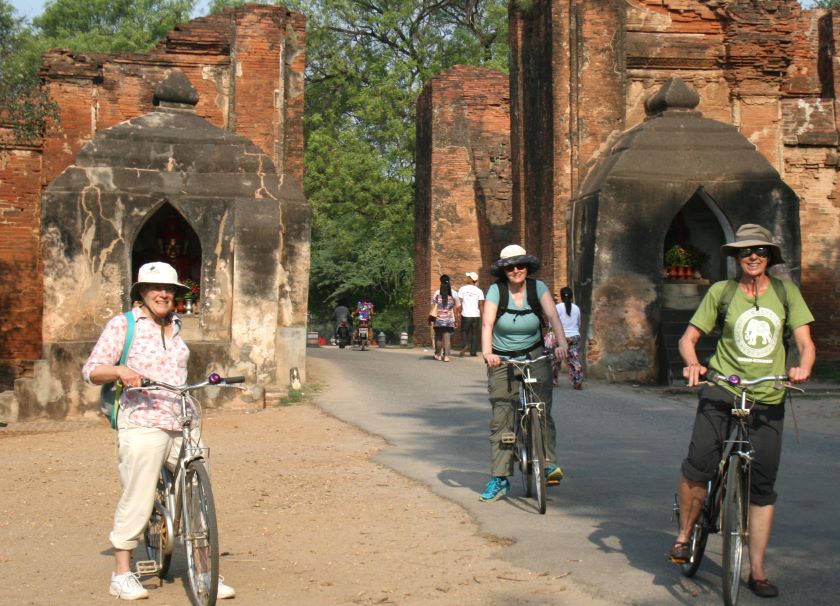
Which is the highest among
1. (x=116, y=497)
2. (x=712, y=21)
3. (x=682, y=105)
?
(x=712, y=21)

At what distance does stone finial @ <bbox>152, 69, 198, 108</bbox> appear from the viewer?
16469mm

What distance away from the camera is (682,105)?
18.4 m

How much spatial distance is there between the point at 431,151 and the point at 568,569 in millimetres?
26780

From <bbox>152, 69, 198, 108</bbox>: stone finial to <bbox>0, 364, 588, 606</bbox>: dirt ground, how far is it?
20.7ft

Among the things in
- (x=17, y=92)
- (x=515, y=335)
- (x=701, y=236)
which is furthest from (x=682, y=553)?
(x=17, y=92)

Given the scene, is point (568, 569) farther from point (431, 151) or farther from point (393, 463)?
point (431, 151)

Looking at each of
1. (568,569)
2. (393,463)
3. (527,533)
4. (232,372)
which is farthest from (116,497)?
(232,372)

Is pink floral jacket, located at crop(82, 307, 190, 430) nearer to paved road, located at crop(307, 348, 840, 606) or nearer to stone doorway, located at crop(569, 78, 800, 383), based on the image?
paved road, located at crop(307, 348, 840, 606)

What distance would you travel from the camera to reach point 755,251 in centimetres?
595

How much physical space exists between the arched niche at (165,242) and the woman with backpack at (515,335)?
876 centimetres

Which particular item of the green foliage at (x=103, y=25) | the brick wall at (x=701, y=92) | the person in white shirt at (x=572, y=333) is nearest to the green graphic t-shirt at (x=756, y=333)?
the person in white shirt at (x=572, y=333)

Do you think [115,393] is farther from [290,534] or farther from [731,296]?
[731,296]

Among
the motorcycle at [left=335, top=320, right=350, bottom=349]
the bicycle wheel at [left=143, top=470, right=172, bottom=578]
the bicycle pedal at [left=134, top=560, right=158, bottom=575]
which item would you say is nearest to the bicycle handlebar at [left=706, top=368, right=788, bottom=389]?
the bicycle wheel at [left=143, top=470, right=172, bottom=578]

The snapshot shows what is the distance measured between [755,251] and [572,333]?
10.4 metres
